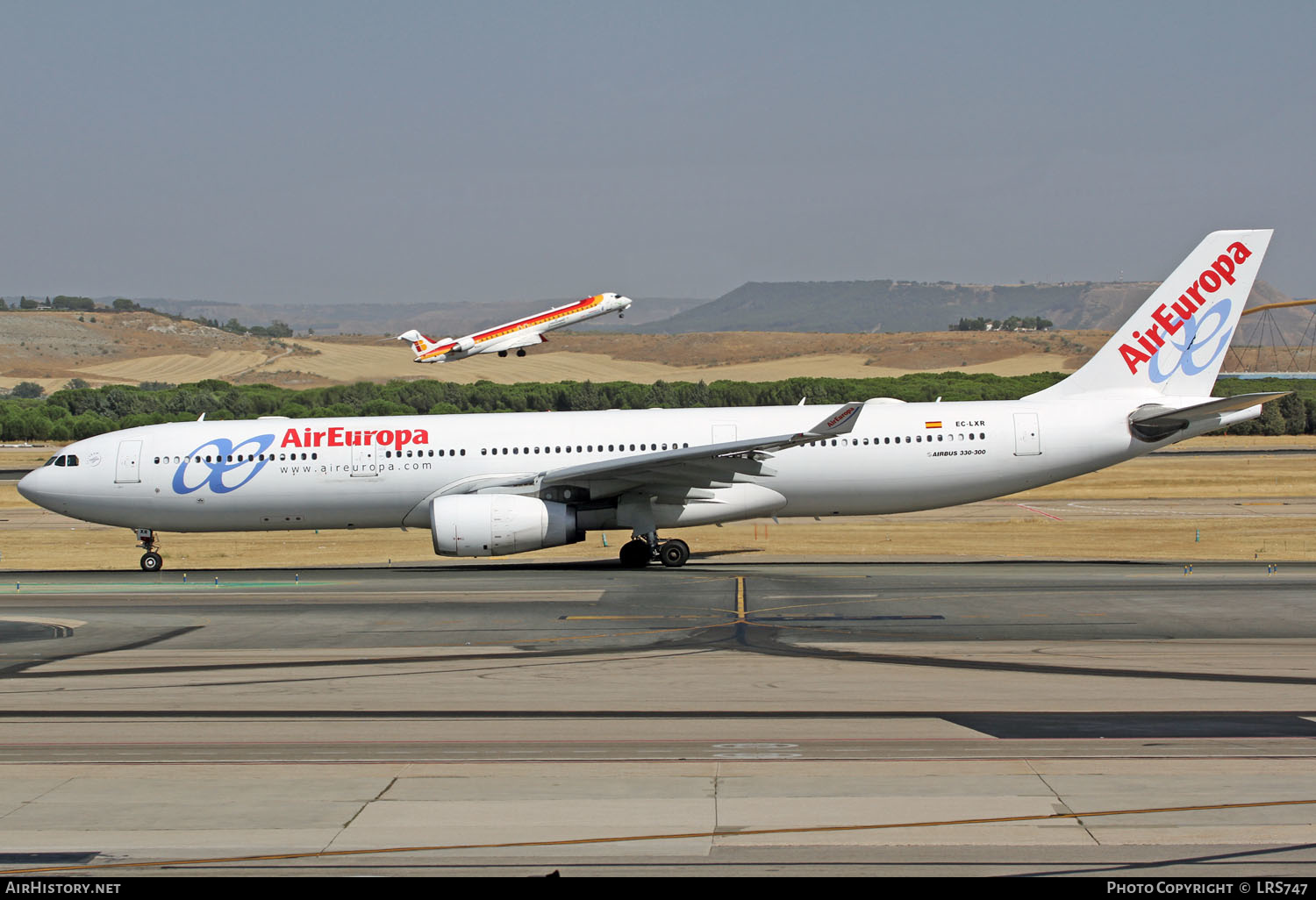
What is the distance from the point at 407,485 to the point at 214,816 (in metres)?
20.2

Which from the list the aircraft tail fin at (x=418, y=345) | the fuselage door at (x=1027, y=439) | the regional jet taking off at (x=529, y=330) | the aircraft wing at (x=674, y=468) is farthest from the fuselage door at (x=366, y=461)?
the regional jet taking off at (x=529, y=330)

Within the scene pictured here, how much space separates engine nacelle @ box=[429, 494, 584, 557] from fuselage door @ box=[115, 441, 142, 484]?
27.7 feet

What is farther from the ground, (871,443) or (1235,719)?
(871,443)

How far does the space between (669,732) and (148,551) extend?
22.8m

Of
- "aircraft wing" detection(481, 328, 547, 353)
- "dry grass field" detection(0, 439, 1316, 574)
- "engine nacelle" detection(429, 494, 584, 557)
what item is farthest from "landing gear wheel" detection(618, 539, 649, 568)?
"aircraft wing" detection(481, 328, 547, 353)

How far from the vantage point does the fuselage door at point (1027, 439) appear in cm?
3091

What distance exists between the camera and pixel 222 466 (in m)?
30.9

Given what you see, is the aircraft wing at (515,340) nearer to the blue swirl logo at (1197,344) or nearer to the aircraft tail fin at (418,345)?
the aircraft tail fin at (418,345)

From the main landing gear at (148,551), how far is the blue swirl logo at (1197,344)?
1024 inches

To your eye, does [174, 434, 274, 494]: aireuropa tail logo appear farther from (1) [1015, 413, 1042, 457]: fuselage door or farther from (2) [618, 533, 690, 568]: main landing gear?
(1) [1015, 413, 1042, 457]: fuselage door

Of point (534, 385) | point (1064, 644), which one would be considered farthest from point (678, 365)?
point (1064, 644)

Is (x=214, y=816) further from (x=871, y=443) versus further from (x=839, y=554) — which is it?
(x=839, y=554)

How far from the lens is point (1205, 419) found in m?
29.9
